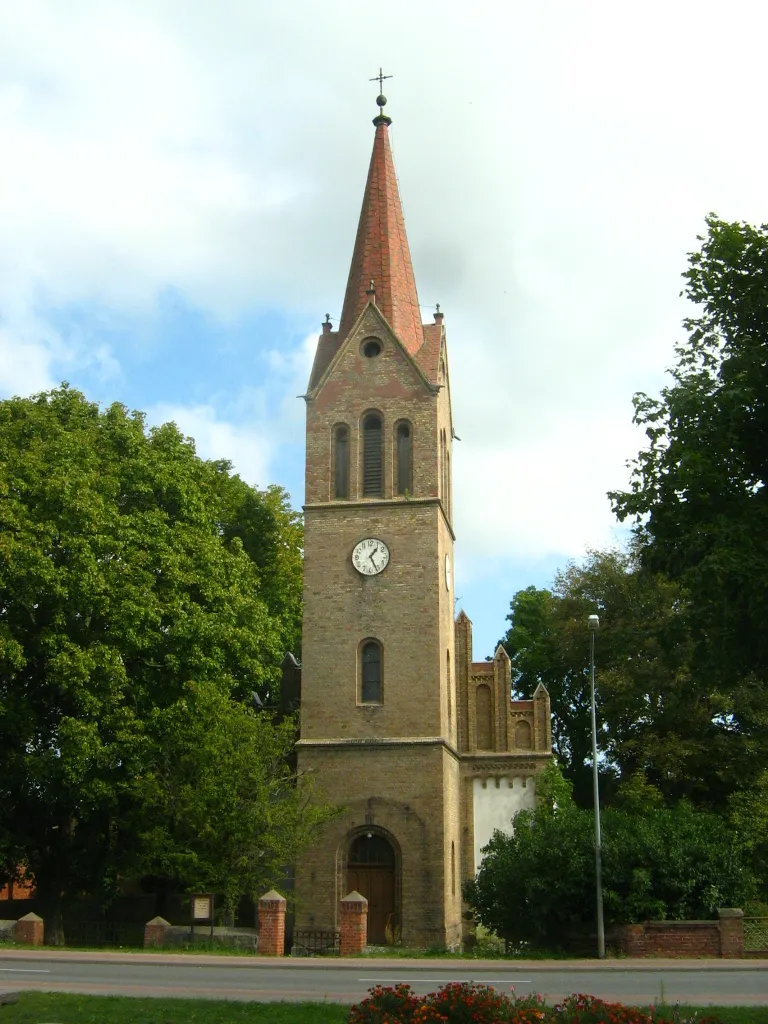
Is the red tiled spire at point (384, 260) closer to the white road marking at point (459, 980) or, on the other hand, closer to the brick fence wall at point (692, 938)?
the brick fence wall at point (692, 938)

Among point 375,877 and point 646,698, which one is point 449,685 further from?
point 646,698

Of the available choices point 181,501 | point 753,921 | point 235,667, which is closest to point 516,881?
point 753,921

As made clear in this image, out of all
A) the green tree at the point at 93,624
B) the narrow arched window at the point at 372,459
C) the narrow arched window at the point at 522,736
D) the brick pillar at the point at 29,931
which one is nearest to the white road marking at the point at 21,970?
the brick pillar at the point at 29,931

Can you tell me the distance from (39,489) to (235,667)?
7.61m

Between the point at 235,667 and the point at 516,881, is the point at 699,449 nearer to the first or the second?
the point at 516,881

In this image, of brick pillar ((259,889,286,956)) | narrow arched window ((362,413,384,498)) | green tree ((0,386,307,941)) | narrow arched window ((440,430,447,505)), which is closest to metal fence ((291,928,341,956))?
brick pillar ((259,889,286,956))

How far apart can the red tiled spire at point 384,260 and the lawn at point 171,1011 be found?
902 inches

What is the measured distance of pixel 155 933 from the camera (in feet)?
82.9

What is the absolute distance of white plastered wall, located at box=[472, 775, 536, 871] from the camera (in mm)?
34281

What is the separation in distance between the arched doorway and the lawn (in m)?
15.2

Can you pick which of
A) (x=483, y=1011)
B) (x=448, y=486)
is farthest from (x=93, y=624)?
(x=483, y=1011)

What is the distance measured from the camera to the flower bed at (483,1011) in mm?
10969

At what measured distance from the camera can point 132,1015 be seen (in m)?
13.4

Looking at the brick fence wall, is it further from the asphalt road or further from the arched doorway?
the arched doorway
